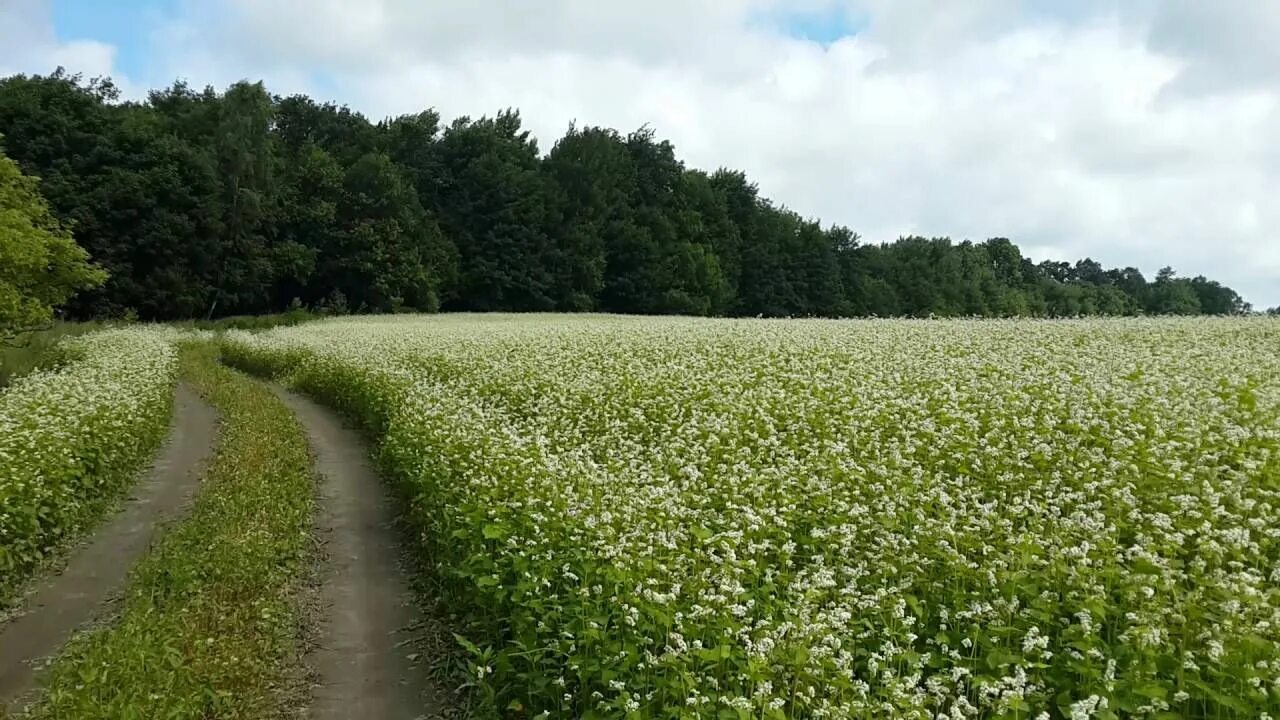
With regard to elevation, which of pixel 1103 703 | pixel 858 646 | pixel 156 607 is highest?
pixel 1103 703

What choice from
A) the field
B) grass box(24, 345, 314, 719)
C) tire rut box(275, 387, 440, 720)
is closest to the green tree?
grass box(24, 345, 314, 719)

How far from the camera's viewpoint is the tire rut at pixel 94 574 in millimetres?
7539

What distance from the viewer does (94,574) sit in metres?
9.60

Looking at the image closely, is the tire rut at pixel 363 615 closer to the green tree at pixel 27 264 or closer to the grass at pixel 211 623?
the grass at pixel 211 623

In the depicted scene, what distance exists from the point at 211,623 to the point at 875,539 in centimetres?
632

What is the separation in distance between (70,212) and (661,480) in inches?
2017

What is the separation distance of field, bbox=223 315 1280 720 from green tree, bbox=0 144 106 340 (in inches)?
626

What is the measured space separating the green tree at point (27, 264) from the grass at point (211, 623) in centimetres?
1517

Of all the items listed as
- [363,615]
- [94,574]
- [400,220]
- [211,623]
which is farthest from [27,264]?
[400,220]

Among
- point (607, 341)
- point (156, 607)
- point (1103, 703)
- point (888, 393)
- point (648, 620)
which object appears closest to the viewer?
point (1103, 703)

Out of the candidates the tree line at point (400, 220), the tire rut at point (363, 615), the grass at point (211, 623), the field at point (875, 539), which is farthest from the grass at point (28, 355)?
the field at point (875, 539)

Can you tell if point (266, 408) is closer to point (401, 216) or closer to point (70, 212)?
point (70, 212)

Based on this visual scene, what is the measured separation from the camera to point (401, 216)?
63.5 m

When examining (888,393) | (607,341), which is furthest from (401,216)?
(888,393)
